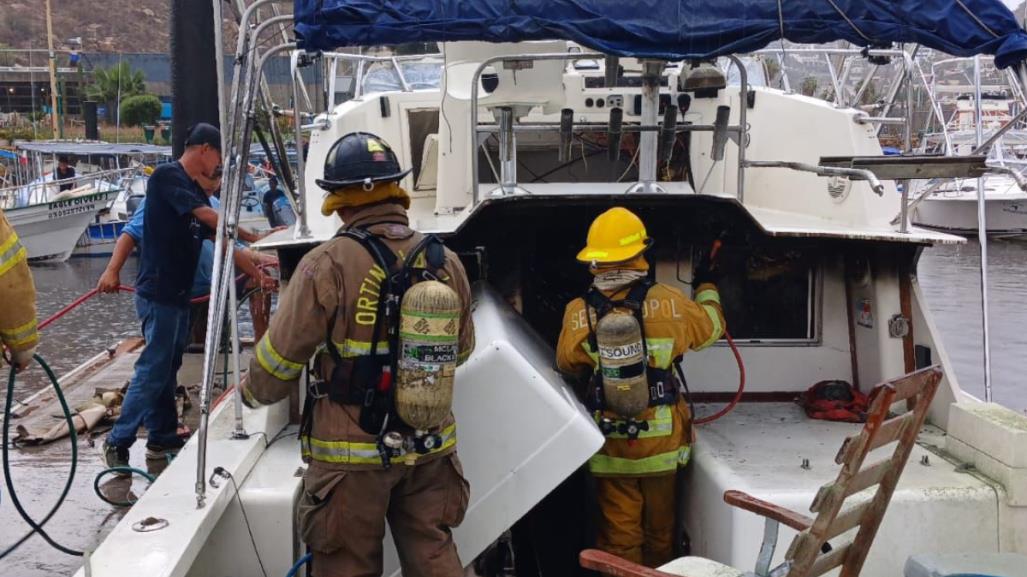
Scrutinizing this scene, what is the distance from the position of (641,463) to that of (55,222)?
23.2 metres

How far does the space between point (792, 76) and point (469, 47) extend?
3546 millimetres

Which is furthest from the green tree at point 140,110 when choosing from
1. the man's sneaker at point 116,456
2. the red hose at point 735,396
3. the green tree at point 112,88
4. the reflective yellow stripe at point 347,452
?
the reflective yellow stripe at point 347,452

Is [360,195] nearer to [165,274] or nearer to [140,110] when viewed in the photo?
[165,274]

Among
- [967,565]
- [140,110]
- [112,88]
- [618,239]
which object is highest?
[112,88]

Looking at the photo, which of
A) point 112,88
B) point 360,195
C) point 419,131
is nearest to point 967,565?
point 360,195

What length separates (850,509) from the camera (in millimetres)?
2785

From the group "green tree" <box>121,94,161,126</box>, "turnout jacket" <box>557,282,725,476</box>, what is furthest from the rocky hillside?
"turnout jacket" <box>557,282,725,476</box>

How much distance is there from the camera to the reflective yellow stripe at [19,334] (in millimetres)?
3594

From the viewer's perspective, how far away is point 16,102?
59.2 meters

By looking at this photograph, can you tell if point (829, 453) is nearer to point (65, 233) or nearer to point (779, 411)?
point (779, 411)

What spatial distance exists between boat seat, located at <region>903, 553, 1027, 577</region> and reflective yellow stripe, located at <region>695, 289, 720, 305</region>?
1435 millimetres

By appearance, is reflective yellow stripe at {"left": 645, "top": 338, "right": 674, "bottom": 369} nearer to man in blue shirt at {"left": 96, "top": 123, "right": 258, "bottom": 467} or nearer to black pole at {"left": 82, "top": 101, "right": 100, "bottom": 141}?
man in blue shirt at {"left": 96, "top": 123, "right": 258, "bottom": 467}

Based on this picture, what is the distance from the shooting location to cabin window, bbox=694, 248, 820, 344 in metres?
5.02

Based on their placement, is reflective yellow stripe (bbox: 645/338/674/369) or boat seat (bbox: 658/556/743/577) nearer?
boat seat (bbox: 658/556/743/577)
